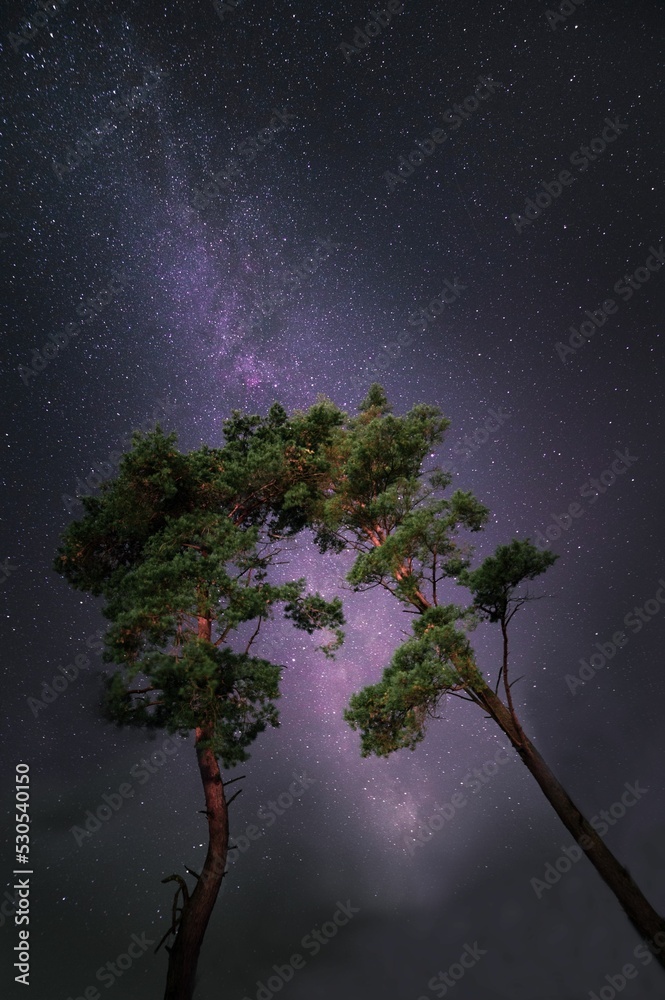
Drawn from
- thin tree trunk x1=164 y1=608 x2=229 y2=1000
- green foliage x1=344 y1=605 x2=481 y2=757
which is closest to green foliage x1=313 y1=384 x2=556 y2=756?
green foliage x1=344 y1=605 x2=481 y2=757

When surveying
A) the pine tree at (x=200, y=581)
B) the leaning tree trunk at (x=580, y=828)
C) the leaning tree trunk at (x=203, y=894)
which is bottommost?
the leaning tree trunk at (x=580, y=828)

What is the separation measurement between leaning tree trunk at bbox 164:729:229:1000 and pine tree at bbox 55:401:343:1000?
2cm

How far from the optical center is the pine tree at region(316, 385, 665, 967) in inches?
297

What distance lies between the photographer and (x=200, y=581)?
895 centimetres

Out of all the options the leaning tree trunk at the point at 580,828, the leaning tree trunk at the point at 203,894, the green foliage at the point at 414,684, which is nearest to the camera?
the leaning tree trunk at the point at 580,828

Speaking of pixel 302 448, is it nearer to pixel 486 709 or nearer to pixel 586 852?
pixel 486 709

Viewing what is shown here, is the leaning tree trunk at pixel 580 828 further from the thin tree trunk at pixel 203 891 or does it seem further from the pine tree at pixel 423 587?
the thin tree trunk at pixel 203 891

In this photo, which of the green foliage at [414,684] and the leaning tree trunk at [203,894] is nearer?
the leaning tree trunk at [203,894]

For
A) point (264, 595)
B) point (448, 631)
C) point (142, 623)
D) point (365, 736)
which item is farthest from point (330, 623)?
point (142, 623)

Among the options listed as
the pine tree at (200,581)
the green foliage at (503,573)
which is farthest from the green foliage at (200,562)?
the green foliage at (503,573)

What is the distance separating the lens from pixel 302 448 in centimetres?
1166

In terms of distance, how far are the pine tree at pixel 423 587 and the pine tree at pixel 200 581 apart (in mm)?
1521

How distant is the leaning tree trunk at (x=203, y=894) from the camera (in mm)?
6738

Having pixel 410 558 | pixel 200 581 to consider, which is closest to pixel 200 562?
pixel 200 581
